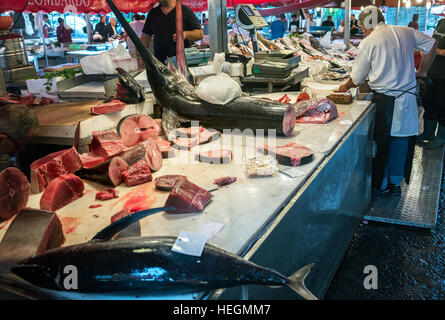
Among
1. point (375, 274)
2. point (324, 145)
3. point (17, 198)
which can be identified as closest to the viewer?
point (17, 198)

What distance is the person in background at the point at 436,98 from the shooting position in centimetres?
617

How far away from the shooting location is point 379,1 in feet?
43.8

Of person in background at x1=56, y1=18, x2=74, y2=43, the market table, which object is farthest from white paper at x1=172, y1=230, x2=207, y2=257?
person in background at x1=56, y1=18, x2=74, y2=43

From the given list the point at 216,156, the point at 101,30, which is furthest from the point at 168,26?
the point at 101,30

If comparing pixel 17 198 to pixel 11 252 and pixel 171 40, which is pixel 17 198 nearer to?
pixel 11 252

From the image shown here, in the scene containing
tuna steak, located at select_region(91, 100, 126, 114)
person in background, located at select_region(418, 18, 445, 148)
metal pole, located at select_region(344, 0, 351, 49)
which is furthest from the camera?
metal pole, located at select_region(344, 0, 351, 49)

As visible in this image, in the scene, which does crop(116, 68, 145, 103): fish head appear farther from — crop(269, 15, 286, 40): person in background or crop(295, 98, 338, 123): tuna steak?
crop(269, 15, 286, 40): person in background

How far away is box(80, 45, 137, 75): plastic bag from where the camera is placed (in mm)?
3697

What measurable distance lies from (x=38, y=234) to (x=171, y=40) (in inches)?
149

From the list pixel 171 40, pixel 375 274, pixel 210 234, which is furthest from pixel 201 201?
pixel 171 40

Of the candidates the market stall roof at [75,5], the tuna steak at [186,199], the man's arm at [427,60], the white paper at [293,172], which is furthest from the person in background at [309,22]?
the tuna steak at [186,199]


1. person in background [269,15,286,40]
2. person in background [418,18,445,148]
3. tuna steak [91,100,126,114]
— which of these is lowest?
person in background [418,18,445,148]

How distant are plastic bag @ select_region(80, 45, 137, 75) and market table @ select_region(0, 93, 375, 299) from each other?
137cm

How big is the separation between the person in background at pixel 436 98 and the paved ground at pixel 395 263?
104 inches
